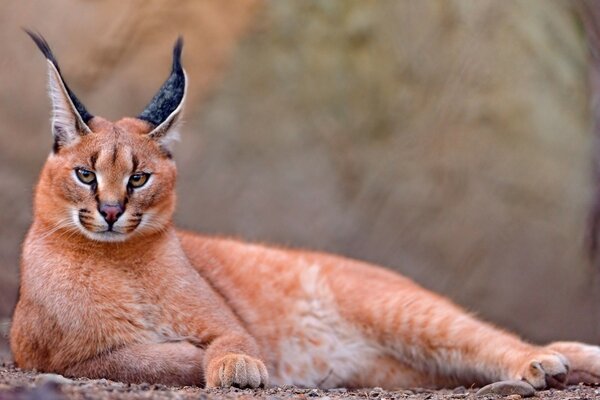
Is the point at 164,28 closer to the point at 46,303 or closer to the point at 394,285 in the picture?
the point at 394,285

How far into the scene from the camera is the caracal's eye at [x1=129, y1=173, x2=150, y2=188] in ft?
17.3

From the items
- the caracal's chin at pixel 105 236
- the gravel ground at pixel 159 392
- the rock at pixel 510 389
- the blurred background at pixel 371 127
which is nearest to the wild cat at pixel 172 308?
the caracal's chin at pixel 105 236

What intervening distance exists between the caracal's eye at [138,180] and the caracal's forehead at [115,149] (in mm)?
37

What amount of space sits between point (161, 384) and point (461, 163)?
4003 millimetres

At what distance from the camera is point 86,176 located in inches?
203

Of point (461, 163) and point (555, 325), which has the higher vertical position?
point (461, 163)

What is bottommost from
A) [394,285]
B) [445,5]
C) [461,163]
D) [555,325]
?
[555,325]

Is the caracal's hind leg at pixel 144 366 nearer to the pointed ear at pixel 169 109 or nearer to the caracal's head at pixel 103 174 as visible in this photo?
the caracal's head at pixel 103 174

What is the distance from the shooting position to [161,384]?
4945 mm

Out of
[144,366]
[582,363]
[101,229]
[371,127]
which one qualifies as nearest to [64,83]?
[101,229]

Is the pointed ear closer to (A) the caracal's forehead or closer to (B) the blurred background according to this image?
(A) the caracal's forehead

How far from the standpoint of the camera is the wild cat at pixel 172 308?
5.05 meters

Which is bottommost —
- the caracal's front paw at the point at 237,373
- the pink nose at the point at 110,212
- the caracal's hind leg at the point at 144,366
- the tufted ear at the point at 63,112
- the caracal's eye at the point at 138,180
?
the caracal's hind leg at the point at 144,366

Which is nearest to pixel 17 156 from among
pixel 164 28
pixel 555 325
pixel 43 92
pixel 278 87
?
pixel 43 92
